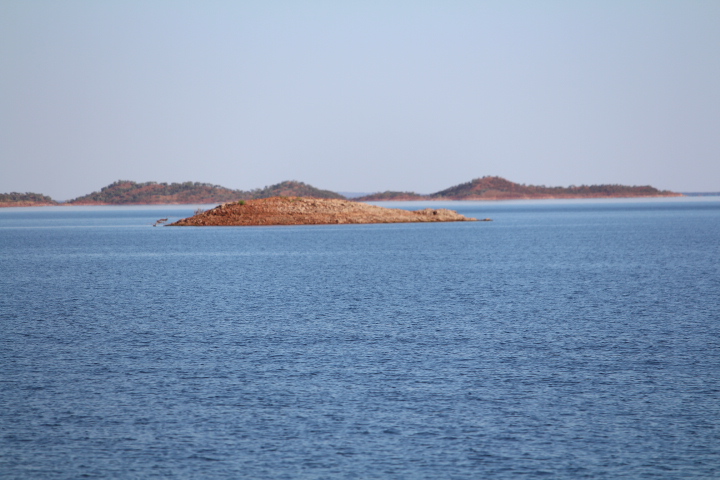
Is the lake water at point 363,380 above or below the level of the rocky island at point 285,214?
below

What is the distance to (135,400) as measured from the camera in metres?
20.2

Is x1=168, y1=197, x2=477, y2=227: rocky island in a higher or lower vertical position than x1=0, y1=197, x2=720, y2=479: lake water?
higher

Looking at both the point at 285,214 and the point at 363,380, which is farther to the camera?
the point at 285,214

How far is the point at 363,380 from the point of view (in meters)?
22.1

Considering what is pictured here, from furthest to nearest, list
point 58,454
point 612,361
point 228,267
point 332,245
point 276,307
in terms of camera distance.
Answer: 1. point 332,245
2. point 228,267
3. point 276,307
4. point 612,361
5. point 58,454

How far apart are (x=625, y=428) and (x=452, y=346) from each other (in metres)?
10.0

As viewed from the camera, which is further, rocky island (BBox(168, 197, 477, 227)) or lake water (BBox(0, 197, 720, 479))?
rocky island (BBox(168, 197, 477, 227))

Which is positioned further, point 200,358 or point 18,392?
point 200,358

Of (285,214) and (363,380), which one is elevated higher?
(285,214)

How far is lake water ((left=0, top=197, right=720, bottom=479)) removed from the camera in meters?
15.8

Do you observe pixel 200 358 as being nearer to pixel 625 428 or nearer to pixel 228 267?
pixel 625 428

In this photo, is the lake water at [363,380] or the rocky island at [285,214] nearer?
the lake water at [363,380]

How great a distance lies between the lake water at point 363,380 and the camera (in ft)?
51.9

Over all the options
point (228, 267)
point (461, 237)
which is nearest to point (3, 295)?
point (228, 267)
